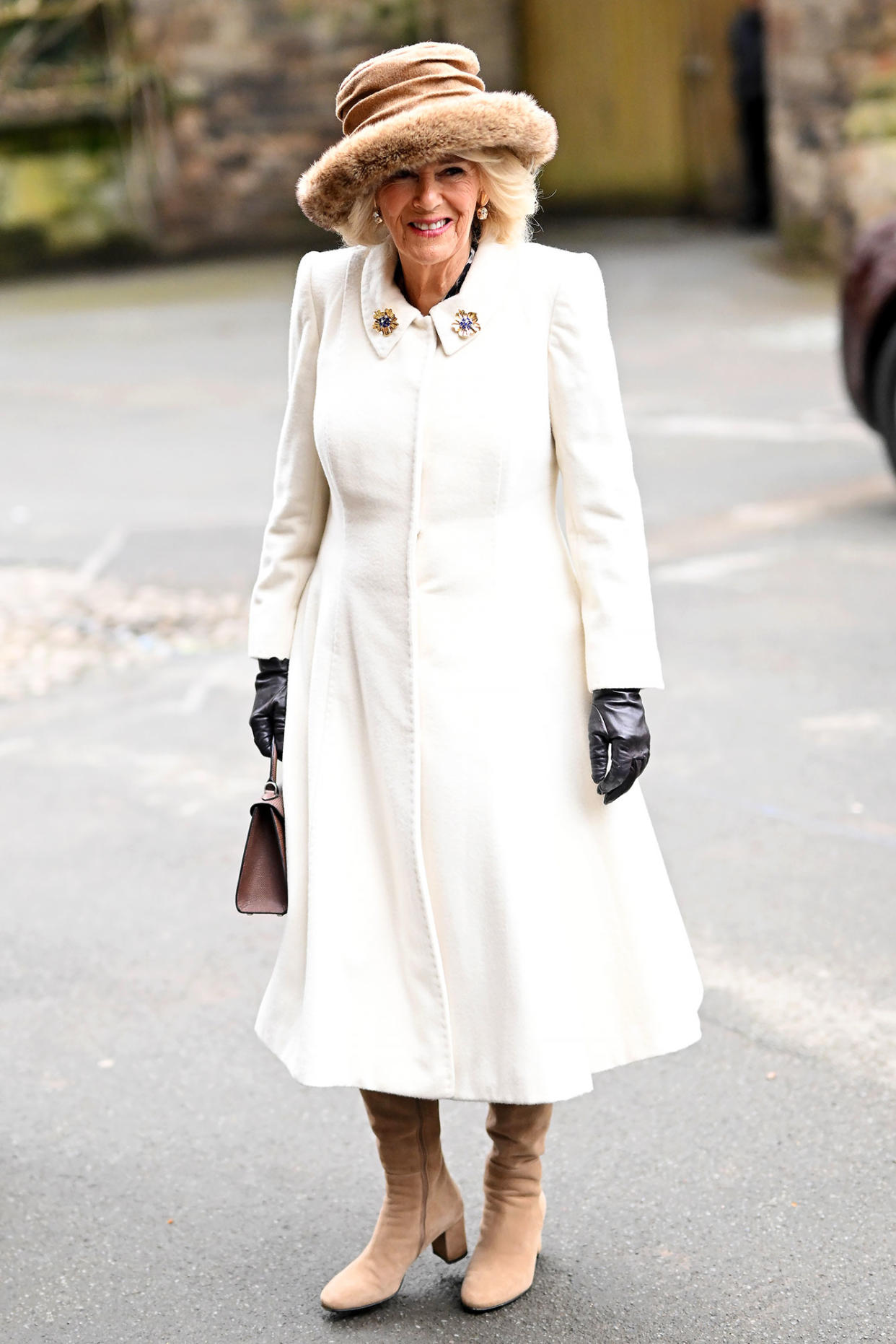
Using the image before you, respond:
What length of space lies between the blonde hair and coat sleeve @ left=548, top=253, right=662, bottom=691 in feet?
0.39

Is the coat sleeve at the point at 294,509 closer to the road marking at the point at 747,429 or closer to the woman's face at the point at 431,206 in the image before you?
the woman's face at the point at 431,206

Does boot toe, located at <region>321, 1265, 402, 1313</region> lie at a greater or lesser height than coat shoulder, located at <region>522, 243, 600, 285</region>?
lesser

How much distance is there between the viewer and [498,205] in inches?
119

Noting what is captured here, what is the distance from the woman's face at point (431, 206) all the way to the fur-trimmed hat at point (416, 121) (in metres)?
0.04

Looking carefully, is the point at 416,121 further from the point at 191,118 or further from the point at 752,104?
the point at 191,118

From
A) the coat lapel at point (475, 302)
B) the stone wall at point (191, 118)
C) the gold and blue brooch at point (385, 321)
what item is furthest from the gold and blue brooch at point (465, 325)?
the stone wall at point (191, 118)

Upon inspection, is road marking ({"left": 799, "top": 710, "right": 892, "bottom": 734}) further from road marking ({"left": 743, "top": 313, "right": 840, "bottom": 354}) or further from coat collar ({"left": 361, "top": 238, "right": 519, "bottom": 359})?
road marking ({"left": 743, "top": 313, "right": 840, "bottom": 354})

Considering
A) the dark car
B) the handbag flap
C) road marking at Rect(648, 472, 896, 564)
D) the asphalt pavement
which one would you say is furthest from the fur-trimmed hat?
the dark car

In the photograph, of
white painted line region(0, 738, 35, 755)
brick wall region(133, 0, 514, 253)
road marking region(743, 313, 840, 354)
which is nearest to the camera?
white painted line region(0, 738, 35, 755)

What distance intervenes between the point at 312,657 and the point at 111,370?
11706mm

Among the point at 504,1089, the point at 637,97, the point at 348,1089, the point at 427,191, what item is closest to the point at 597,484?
the point at 427,191

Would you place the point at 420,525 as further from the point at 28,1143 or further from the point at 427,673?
the point at 28,1143

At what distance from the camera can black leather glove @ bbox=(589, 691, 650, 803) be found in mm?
2988

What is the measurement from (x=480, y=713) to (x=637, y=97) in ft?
62.9
